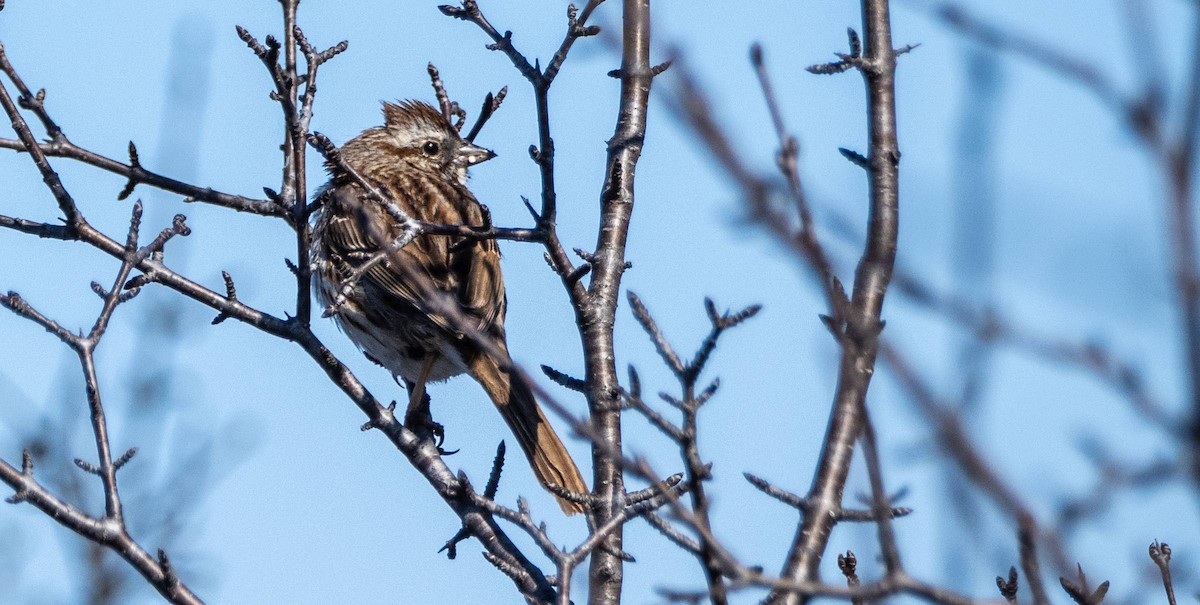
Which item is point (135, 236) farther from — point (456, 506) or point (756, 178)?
point (756, 178)

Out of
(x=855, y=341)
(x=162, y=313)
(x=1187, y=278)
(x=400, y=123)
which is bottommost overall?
(x=1187, y=278)

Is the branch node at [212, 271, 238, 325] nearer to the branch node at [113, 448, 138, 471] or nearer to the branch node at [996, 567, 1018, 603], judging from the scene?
the branch node at [113, 448, 138, 471]

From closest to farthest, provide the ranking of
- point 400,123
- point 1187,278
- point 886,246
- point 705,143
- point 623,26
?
1. point 1187,278
2. point 705,143
3. point 623,26
4. point 886,246
5. point 400,123

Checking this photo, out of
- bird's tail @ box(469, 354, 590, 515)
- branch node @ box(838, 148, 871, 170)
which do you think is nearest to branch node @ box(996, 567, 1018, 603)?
branch node @ box(838, 148, 871, 170)

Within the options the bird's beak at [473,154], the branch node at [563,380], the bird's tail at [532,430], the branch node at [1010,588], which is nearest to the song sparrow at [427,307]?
the bird's tail at [532,430]

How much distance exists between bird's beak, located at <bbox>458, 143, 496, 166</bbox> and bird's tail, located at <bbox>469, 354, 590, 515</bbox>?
79.2 inches

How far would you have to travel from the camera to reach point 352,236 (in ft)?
22.2

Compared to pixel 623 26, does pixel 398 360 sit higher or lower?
higher

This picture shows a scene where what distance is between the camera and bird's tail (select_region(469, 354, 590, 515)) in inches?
235

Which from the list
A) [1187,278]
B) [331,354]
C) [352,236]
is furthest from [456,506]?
[1187,278]

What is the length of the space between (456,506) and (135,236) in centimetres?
134

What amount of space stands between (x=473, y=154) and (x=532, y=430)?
244cm

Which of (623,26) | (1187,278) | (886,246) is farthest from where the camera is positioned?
(886,246)

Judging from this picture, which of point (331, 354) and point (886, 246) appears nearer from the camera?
point (886, 246)
